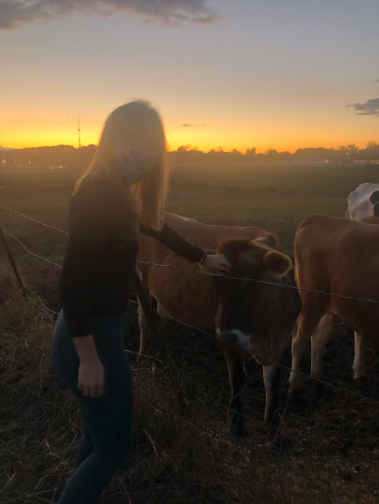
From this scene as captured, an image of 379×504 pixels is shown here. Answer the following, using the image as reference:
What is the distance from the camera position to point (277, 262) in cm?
361

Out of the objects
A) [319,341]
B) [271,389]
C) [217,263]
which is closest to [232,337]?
[217,263]

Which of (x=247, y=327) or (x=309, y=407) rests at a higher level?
(x=247, y=327)

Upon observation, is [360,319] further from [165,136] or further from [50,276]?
[50,276]

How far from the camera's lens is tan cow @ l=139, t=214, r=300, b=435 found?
366 cm

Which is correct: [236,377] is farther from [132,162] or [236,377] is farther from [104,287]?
[132,162]

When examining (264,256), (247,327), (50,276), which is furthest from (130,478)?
(50,276)

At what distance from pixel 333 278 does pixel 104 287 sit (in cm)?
334

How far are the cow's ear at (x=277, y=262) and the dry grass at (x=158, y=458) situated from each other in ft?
3.53

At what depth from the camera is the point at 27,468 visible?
2.99 meters

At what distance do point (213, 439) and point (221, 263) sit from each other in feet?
3.86

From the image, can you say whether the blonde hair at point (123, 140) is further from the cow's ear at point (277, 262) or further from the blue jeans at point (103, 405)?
the cow's ear at point (277, 262)

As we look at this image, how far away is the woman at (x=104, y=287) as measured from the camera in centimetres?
193

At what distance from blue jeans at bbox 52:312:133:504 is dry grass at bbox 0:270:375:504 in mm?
640

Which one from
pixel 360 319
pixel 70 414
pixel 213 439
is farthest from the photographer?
pixel 360 319
